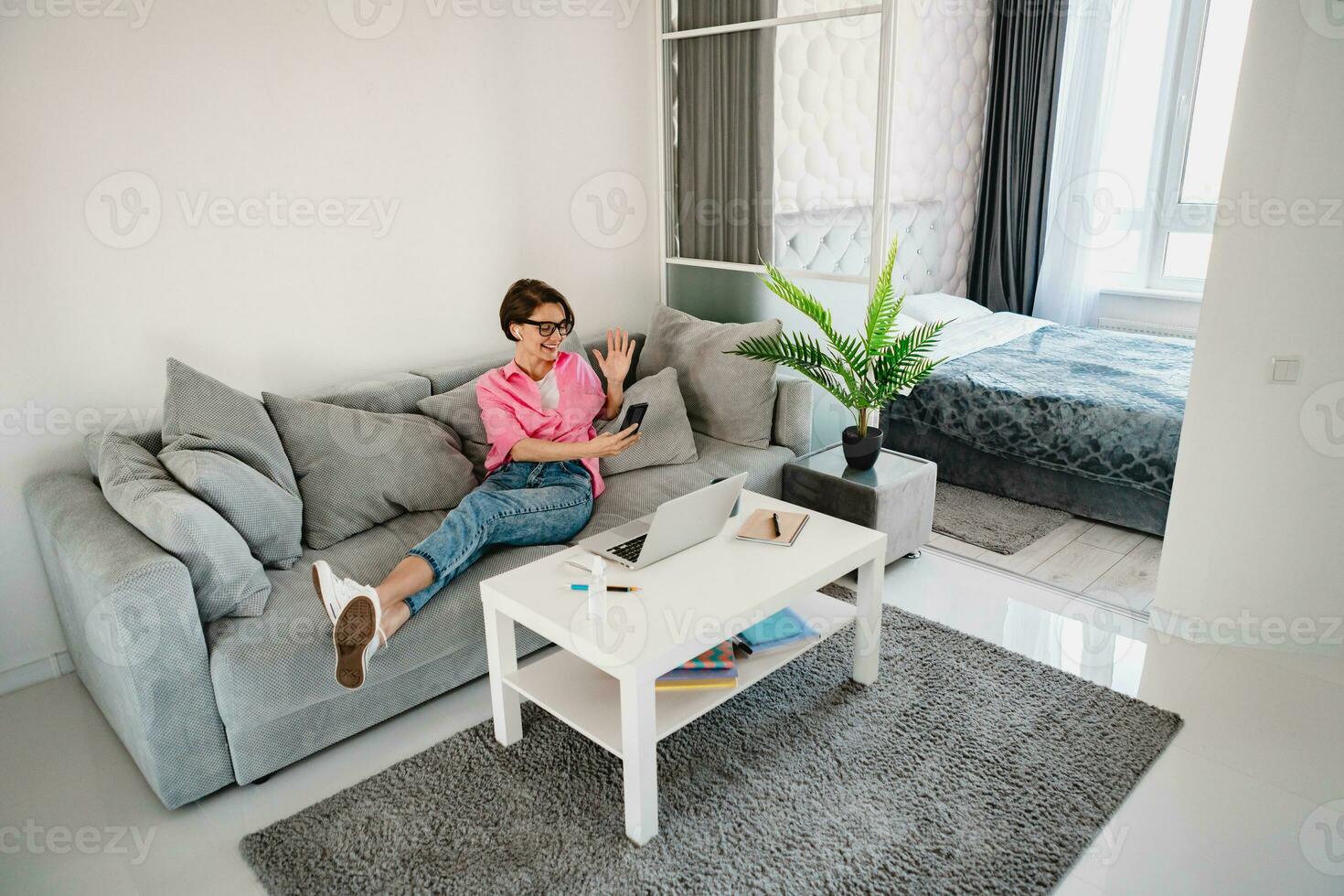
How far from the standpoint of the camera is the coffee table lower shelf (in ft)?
6.53

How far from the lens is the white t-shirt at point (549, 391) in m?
2.83

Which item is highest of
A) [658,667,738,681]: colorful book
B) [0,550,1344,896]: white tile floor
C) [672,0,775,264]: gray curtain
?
[672,0,775,264]: gray curtain

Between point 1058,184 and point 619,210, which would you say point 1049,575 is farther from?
point 1058,184

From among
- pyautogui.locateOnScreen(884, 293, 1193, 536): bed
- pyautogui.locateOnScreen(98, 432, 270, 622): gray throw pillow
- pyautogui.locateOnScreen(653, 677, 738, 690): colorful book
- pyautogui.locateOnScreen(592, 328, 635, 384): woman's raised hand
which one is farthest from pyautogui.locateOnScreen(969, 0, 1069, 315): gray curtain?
pyautogui.locateOnScreen(98, 432, 270, 622): gray throw pillow

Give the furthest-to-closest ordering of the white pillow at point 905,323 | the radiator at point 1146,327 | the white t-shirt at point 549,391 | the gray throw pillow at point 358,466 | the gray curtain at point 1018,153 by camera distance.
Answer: the gray curtain at point 1018,153 < the radiator at point 1146,327 < the white pillow at point 905,323 < the white t-shirt at point 549,391 < the gray throw pillow at point 358,466

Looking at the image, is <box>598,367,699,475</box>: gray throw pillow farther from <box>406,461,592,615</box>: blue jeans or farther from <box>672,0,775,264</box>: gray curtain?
<box>672,0,775,264</box>: gray curtain

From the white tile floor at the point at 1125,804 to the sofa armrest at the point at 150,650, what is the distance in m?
0.12

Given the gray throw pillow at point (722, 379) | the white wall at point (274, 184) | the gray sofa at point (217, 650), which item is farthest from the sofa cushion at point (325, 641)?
the gray throw pillow at point (722, 379)

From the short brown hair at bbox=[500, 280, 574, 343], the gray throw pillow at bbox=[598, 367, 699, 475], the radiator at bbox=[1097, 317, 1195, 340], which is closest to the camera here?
the short brown hair at bbox=[500, 280, 574, 343]

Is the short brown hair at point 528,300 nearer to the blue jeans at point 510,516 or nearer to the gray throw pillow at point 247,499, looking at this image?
the blue jeans at point 510,516

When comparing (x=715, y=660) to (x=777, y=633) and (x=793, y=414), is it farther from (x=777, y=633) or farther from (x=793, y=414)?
(x=793, y=414)

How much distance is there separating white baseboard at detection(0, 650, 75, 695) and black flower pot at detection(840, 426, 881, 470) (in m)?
2.53

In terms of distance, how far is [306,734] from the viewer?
2.17m

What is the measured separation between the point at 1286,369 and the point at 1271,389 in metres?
0.06
